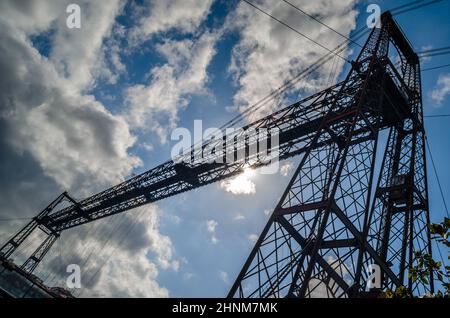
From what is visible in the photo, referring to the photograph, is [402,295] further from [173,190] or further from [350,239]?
[173,190]

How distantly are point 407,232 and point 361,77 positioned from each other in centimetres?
654

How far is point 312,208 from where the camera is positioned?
7.78 m

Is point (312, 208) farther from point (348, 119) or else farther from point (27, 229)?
point (27, 229)

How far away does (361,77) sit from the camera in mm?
11625

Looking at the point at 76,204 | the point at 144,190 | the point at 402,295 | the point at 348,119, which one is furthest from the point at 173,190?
the point at 402,295
